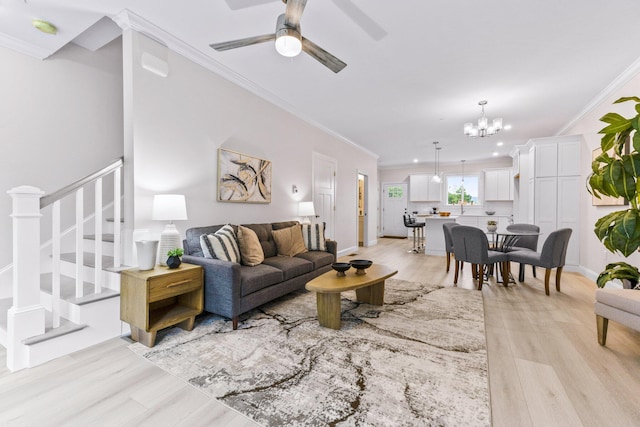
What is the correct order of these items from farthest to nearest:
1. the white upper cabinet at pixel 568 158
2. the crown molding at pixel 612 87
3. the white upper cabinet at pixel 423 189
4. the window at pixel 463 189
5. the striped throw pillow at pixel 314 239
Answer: the white upper cabinet at pixel 423 189 → the window at pixel 463 189 → the white upper cabinet at pixel 568 158 → the striped throw pillow at pixel 314 239 → the crown molding at pixel 612 87

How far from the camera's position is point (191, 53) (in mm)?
2959

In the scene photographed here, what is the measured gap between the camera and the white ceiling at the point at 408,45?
2297mm

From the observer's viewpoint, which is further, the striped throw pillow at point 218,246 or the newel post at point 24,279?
the striped throw pillow at point 218,246

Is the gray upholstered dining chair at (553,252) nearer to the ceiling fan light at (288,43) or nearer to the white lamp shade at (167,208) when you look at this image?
the ceiling fan light at (288,43)

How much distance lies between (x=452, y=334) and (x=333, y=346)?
1.09 m

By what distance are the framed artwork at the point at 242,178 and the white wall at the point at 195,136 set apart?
0.30 ft

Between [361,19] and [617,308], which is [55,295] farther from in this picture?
[617,308]

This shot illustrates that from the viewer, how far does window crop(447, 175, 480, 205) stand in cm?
910

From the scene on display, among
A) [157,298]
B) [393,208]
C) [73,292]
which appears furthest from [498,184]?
[73,292]

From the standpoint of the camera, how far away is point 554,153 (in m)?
5.08

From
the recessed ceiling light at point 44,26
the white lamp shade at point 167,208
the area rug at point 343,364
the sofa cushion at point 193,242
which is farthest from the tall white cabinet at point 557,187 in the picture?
the recessed ceiling light at point 44,26

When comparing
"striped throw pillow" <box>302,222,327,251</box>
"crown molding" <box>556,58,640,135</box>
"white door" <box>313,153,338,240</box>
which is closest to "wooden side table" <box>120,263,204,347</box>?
"striped throw pillow" <box>302,222,327,251</box>

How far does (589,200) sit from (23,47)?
7655 mm

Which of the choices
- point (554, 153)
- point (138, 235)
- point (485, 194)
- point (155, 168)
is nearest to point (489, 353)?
point (138, 235)
